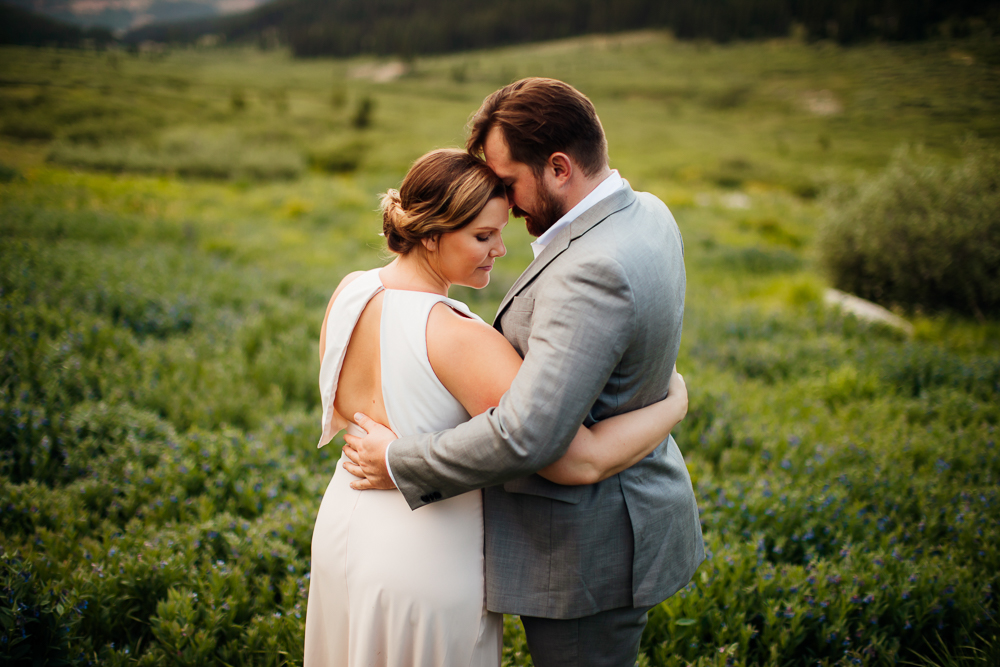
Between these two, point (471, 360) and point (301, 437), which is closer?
point (471, 360)

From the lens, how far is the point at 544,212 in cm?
183

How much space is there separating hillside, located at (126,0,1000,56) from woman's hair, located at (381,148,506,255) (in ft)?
71.2

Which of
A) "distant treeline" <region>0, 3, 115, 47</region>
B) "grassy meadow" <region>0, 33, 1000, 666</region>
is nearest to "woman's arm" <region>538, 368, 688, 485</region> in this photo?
"grassy meadow" <region>0, 33, 1000, 666</region>

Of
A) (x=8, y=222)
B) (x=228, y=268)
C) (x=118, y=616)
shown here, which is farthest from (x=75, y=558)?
(x=8, y=222)

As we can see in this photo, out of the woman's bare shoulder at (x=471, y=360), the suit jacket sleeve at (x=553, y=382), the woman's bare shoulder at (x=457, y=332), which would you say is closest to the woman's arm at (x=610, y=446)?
the suit jacket sleeve at (x=553, y=382)

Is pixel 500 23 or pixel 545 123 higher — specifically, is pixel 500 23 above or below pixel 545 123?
above

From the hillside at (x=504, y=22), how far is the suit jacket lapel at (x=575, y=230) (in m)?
21.5

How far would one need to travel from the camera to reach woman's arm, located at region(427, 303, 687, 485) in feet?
5.29

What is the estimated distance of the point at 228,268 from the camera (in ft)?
29.4

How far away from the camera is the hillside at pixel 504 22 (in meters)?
26.1

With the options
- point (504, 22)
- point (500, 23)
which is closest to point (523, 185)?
point (500, 23)

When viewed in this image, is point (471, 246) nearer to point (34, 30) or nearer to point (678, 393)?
point (678, 393)

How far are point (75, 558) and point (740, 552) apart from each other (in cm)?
380

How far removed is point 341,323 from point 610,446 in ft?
3.20
